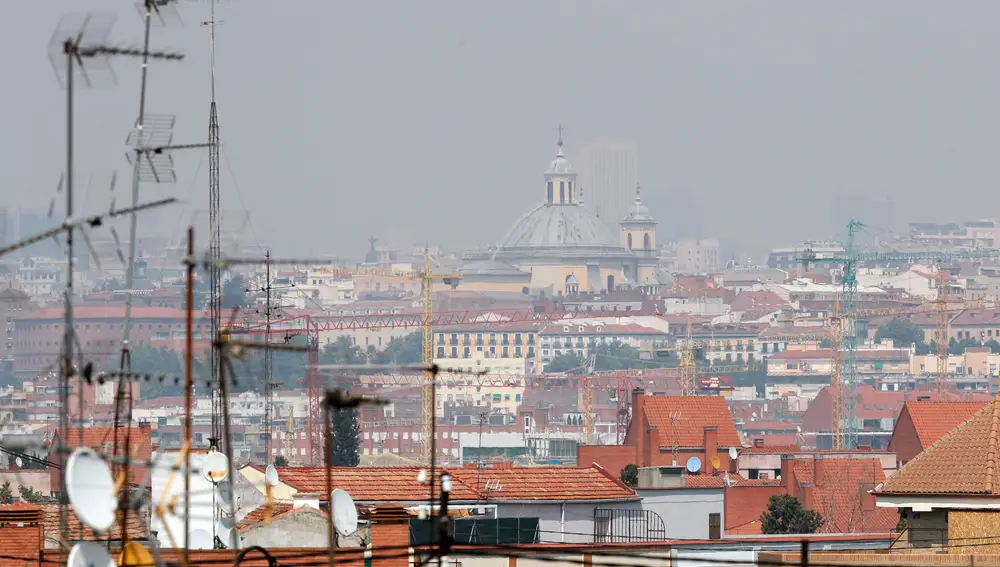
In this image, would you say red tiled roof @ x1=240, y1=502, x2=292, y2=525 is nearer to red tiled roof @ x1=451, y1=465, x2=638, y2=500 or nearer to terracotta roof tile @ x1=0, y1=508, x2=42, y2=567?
terracotta roof tile @ x1=0, y1=508, x2=42, y2=567

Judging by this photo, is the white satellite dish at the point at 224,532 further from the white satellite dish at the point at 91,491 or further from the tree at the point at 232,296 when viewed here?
the white satellite dish at the point at 91,491

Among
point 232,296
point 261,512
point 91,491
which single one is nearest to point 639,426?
point 232,296

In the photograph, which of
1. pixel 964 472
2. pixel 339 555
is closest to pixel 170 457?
pixel 339 555

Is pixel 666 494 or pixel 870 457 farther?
pixel 870 457

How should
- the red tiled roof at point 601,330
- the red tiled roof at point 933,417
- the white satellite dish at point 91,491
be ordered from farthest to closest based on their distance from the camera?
the red tiled roof at point 601,330 → the red tiled roof at point 933,417 → the white satellite dish at point 91,491

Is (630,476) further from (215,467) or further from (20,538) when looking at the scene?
(20,538)

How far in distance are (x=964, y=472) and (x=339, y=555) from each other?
3.93m

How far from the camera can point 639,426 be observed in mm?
50250

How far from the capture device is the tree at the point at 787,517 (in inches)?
1517

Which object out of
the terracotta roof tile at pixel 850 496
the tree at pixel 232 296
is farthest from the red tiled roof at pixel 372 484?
the terracotta roof tile at pixel 850 496

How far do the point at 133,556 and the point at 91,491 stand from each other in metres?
0.43

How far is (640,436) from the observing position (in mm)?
49781

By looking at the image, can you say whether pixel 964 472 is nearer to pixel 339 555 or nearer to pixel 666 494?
pixel 339 555

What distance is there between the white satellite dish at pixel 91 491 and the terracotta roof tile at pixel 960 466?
7.07 meters
